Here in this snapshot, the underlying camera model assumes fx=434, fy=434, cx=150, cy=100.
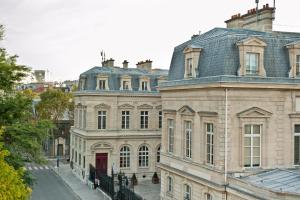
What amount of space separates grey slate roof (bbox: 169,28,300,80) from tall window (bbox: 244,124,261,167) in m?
2.80

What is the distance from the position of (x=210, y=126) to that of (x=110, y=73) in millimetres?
21963

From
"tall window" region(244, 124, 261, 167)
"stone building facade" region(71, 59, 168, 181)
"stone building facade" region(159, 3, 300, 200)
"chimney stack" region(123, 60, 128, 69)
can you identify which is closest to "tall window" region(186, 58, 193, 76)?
"stone building facade" region(159, 3, 300, 200)

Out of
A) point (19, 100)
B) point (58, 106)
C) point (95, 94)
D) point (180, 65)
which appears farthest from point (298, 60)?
point (58, 106)

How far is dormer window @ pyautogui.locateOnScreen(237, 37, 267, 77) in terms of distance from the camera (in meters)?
21.2

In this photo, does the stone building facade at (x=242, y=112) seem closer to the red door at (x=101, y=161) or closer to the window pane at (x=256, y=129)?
Answer: the window pane at (x=256, y=129)

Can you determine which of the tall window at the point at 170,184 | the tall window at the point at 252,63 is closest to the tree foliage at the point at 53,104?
the tall window at the point at 170,184

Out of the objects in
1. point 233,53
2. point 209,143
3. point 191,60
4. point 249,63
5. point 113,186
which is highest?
point 233,53

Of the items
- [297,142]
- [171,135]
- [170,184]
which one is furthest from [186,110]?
[297,142]

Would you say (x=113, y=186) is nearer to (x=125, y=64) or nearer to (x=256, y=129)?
(x=256, y=129)

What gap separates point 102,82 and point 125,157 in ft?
25.1

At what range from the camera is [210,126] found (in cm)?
2214

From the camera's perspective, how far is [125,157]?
139 ft

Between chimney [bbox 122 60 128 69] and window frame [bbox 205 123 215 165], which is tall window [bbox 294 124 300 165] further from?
chimney [bbox 122 60 128 69]

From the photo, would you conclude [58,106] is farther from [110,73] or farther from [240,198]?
[240,198]
